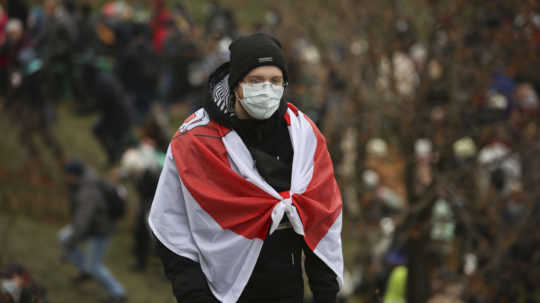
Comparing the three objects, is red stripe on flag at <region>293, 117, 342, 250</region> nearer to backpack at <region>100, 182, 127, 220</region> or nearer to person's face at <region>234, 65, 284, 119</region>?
person's face at <region>234, 65, 284, 119</region>

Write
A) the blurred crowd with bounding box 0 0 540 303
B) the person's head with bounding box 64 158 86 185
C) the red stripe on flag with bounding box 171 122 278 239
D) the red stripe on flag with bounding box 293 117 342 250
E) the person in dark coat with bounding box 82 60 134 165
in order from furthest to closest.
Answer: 1. the person in dark coat with bounding box 82 60 134 165
2. the person's head with bounding box 64 158 86 185
3. the blurred crowd with bounding box 0 0 540 303
4. the red stripe on flag with bounding box 293 117 342 250
5. the red stripe on flag with bounding box 171 122 278 239

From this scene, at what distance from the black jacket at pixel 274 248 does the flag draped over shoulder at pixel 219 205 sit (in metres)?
0.05

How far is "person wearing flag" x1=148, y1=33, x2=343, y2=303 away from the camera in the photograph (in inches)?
115

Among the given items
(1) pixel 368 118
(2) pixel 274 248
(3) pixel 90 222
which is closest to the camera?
(2) pixel 274 248

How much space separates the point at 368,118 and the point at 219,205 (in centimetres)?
620

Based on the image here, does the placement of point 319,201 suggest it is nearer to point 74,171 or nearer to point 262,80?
point 262,80

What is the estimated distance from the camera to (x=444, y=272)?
310 inches

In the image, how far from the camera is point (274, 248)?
9.97 ft

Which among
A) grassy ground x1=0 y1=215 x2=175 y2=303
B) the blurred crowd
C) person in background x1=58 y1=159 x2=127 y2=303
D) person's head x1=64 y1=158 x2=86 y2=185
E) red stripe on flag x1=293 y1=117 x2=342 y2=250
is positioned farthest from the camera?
grassy ground x1=0 y1=215 x2=175 y2=303

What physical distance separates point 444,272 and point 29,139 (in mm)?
7520

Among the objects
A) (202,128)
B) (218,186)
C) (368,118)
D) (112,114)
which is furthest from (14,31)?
(218,186)

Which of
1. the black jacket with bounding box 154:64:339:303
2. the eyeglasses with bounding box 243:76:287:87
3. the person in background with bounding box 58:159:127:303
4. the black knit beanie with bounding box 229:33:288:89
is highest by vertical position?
the black knit beanie with bounding box 229:33:288:89

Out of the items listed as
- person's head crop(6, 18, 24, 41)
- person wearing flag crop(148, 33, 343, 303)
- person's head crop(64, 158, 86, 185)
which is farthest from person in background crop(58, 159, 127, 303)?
person wearing flag crop(148, 33, 343, 303)

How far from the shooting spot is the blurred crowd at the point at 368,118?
294 inches
